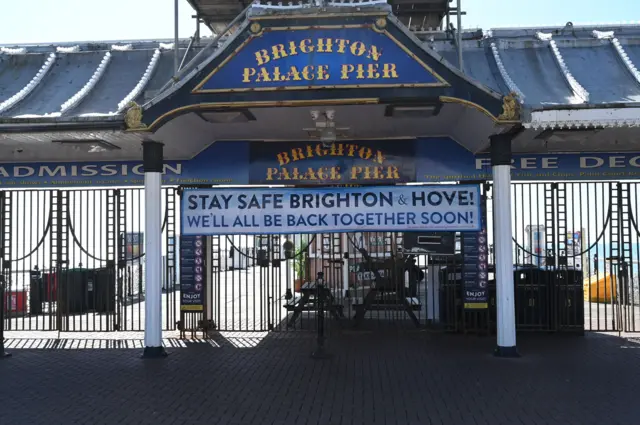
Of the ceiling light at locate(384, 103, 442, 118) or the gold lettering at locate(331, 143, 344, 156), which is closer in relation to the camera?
the ceiling light at locate(384, 103, 442, 118)

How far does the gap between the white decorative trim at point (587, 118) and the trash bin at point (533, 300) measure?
420 centimetres

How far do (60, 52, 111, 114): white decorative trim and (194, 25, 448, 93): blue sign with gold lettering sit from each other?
110 inches

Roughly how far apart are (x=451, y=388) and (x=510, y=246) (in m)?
2.83

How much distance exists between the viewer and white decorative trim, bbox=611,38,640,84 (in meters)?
9.28

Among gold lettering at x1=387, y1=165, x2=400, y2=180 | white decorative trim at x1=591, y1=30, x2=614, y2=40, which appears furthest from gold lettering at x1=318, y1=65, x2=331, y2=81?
white decorative trim at x1=591, y1=30, x2=614, y2=40

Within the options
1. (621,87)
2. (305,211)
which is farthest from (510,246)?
(305,211)

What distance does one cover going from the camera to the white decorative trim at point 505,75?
8.86 meters

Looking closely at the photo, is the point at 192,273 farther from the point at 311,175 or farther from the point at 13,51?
the point at 13,51

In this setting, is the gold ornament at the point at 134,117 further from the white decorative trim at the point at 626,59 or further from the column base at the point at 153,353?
the white decorative trim at the point at 626,59

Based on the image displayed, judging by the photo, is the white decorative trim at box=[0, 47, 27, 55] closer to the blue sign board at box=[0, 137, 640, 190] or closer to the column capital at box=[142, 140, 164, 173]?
the blue sign board at box=[0, 137, 640, 190]

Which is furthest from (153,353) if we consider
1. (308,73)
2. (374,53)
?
(374,53)

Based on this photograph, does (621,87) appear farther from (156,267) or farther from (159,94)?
(156,267)

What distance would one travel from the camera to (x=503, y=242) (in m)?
9.34

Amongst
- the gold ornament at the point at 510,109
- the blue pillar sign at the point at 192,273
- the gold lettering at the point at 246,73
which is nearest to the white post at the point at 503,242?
the gold ornament at the point at 510,109
